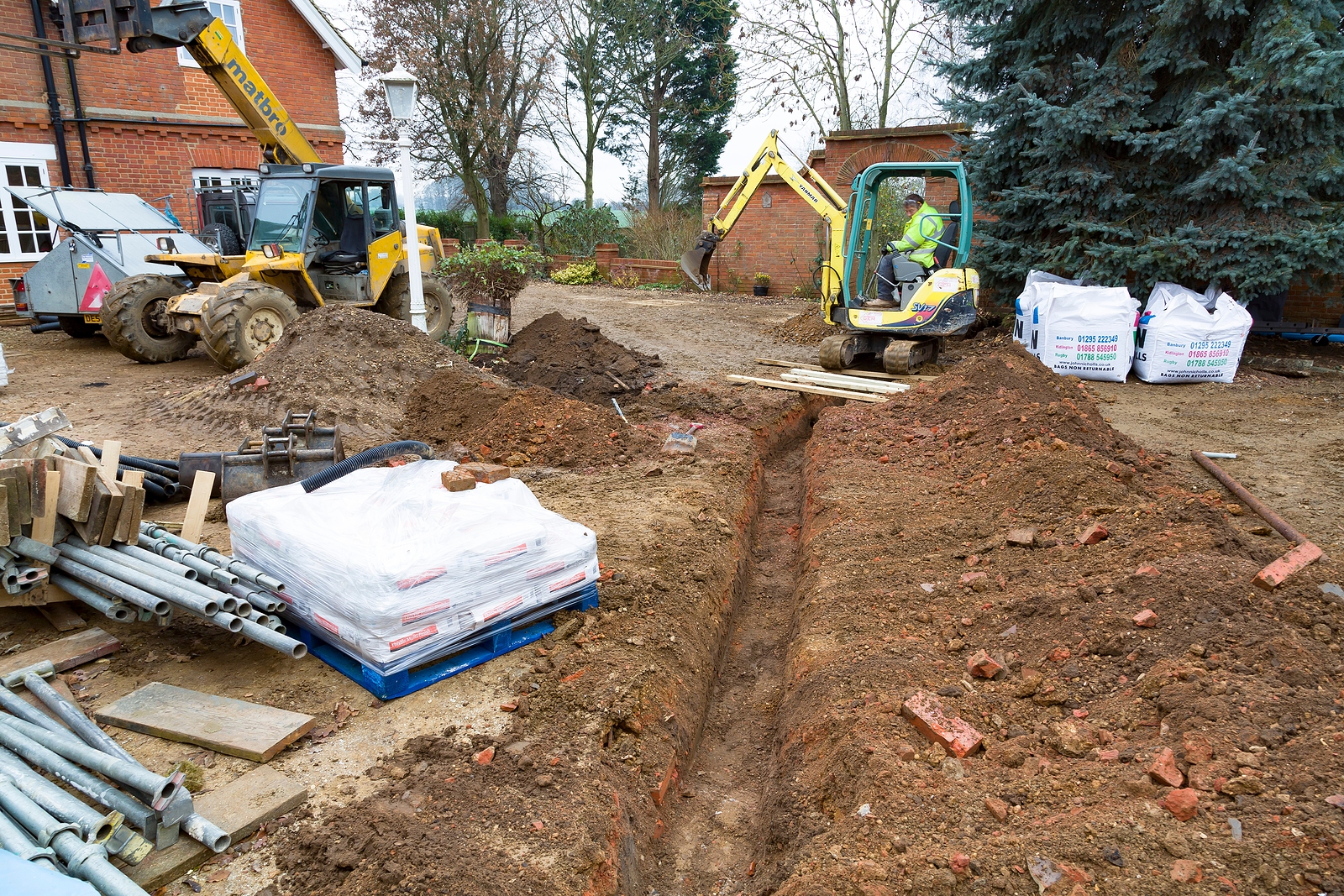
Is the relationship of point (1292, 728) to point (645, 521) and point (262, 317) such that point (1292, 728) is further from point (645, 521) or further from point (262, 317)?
point (262, 317)

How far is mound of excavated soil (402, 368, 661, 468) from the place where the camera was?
7105 millimetres

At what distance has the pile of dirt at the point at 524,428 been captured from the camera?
7.09m

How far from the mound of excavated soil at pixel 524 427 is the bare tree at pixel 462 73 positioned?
19011mm

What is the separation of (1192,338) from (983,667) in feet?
26.0

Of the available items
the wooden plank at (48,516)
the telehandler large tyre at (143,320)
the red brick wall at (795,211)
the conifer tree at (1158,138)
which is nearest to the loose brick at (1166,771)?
the wooden plank at (48,516)

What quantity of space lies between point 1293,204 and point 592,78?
75.4 feet

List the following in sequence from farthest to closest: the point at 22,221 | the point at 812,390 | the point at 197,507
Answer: the point at 22,221, the point at 812,390, the point at 197,507

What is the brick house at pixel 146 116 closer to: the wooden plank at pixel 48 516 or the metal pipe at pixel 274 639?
the wooden plank at pixel 48 516

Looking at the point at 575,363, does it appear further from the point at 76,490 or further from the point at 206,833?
the point at 206,833

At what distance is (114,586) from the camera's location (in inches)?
147

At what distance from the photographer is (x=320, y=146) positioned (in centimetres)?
1688

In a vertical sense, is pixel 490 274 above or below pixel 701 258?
below

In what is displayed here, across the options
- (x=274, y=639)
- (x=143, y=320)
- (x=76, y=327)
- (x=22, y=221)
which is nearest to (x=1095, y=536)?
(x=274, y=639)

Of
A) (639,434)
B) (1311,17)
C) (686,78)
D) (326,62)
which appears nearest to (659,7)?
(686,78)
